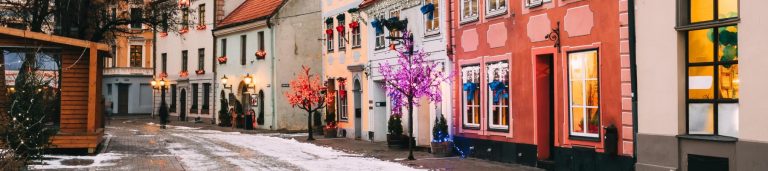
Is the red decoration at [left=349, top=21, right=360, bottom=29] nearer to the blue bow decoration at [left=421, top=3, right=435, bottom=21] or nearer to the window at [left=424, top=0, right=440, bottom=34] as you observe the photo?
the window at [left=424, top=0, right=440, bottom=34]

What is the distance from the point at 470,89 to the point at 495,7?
2102 millimetres

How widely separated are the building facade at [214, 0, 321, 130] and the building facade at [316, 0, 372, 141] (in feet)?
17.1

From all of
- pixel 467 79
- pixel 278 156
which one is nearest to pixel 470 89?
pixel 467 79

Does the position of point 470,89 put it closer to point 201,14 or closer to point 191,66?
point 201,14

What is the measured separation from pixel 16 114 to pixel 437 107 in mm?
10347

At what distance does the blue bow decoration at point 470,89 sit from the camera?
62.8 ft

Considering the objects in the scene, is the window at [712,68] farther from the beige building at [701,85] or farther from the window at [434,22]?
the window at [434,22]

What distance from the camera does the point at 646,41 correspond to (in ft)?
42.1

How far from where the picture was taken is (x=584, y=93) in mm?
15070

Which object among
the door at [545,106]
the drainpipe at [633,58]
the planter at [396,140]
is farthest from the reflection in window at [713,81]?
the planter at [396,140]

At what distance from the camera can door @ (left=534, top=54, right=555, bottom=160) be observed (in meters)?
16.6

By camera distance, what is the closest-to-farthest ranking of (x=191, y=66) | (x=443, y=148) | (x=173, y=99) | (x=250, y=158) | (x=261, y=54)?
(x=250, y=158), (x=443, y=148), (x=261, y=54), (x=191, y=66), (x=173, y=99)

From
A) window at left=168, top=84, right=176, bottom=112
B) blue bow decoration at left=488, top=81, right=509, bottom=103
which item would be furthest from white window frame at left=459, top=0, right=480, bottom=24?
window at left=168, top=84, right=176, bottom=112

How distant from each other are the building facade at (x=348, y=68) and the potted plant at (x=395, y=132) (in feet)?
12.4
